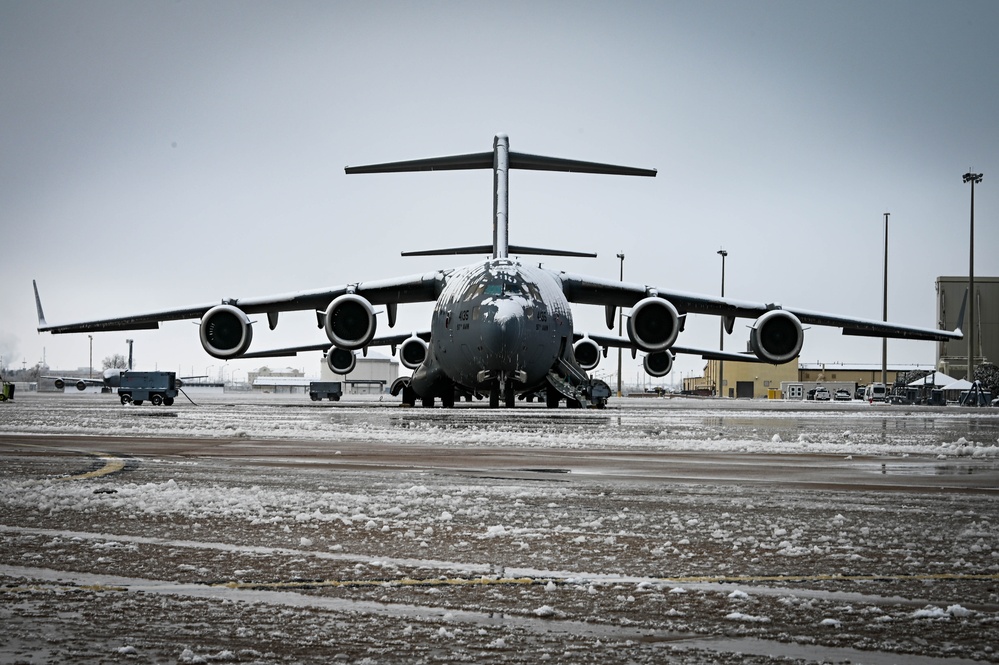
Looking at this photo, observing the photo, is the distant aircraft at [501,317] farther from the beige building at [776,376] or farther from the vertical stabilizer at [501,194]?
the beige building at [776,376]

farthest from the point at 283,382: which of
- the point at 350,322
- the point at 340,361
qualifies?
the point at 350,322

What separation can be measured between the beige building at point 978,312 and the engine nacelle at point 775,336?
50590 millimetres

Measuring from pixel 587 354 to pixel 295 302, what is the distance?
1272 cm

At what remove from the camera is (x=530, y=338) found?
23672mm

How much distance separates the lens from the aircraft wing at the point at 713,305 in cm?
2728

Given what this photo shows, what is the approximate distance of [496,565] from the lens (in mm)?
3371

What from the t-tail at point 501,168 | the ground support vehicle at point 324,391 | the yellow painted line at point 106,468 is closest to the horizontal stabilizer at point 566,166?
the t-tail at point 501,168

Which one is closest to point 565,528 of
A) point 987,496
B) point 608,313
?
point 987,496

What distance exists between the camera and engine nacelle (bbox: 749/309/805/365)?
26.1 meters

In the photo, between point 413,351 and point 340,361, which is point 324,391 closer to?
point 340,361

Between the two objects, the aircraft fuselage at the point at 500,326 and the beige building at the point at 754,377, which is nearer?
the aircraft fuselage at the point at 500,326

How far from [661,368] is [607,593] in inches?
1318

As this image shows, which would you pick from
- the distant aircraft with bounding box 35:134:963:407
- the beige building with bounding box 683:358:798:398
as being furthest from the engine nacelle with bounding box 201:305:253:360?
the beige building with bounding box 683:358:798:398

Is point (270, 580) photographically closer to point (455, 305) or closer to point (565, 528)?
point (565, 528)
